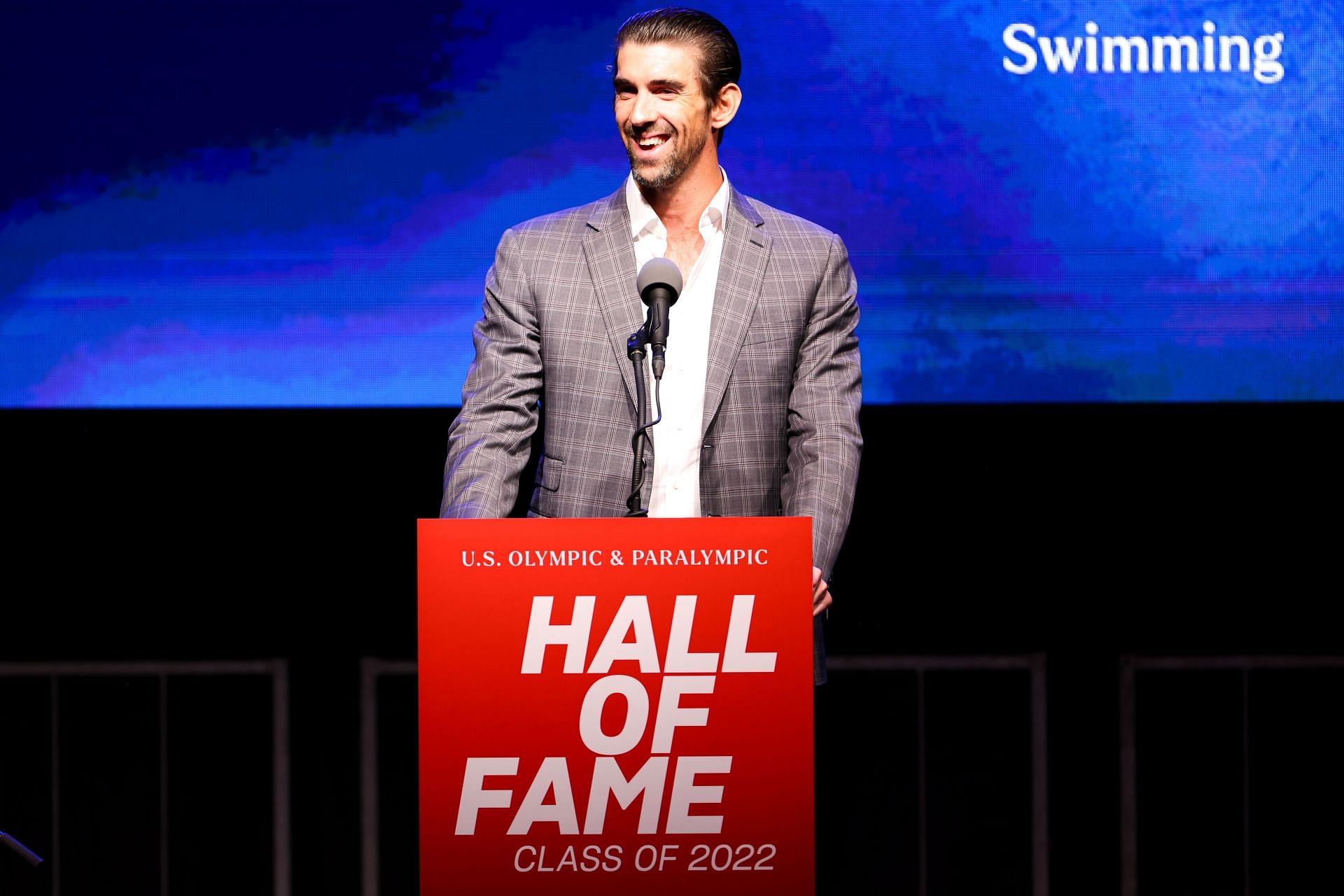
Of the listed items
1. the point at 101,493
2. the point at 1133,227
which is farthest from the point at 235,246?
the point at 1133,227

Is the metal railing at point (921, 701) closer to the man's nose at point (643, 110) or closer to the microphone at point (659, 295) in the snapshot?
the man's nose at point (643, 110)

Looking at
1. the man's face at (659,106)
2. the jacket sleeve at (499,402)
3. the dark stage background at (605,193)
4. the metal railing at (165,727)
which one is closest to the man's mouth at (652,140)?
the man's face at (659,106)

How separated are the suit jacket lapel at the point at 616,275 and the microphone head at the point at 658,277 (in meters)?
0.38

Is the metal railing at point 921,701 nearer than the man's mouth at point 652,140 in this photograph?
No

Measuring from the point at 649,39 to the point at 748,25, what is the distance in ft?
3.50

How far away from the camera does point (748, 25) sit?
3178mm

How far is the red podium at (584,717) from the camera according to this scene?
1615 mm

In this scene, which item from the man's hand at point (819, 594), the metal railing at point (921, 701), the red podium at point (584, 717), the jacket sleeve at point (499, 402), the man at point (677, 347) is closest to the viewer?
the red podium at point (584, 717)

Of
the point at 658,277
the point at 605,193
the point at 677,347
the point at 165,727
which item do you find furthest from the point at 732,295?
the point at 165,727

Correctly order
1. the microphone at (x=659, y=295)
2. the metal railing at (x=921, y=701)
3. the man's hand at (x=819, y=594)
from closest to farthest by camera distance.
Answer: the microphone at (x=659, y=295), the man's hand at (x=819, y=594), the metal railing at (x=921, y=701)

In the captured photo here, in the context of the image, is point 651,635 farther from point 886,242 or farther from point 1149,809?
point 1149,809

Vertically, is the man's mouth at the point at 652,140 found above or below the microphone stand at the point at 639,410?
above

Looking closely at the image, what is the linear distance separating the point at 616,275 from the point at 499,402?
0.28 metres

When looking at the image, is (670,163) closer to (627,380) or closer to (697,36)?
(697,36)
